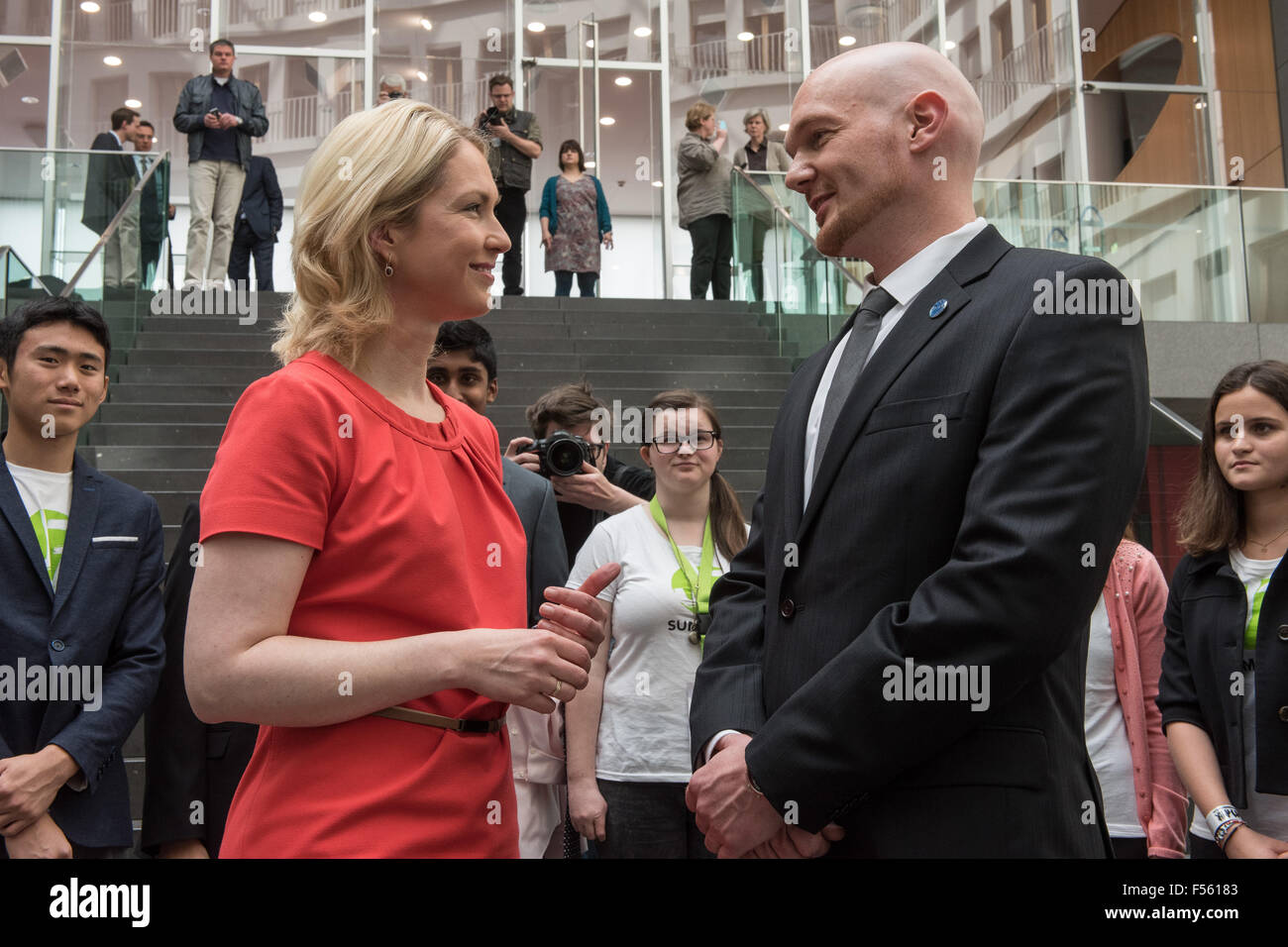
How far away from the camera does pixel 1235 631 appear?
111 inches

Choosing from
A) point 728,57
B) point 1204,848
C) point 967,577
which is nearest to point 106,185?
point 1204,848

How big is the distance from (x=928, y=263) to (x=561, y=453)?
1.81 m

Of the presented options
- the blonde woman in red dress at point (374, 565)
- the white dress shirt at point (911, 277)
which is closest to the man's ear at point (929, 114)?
the white dress shirt at point (911, 277)

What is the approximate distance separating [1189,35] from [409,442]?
15787mm

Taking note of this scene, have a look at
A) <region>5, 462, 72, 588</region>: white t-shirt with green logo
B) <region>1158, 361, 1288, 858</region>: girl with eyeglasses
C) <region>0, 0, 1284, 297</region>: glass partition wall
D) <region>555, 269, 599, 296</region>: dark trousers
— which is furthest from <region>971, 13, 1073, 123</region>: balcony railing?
<region>5, 462, 72, 588</region>: white t-shirt with green logo

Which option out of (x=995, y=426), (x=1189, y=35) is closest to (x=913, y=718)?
(x=995, y=426)

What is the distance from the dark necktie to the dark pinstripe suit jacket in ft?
0.26

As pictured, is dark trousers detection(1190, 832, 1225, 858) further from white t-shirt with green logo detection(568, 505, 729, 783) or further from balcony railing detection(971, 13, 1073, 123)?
balcony railing detection(971, 13, 1073, 123)

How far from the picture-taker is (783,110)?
15031 millimetres

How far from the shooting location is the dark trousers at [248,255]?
9.66 m

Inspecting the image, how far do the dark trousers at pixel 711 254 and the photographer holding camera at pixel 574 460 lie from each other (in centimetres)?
643

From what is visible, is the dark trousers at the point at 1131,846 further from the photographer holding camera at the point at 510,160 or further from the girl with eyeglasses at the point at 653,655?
the photographer holding camera at the point at 510,160

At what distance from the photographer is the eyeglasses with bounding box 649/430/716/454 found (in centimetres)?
371
